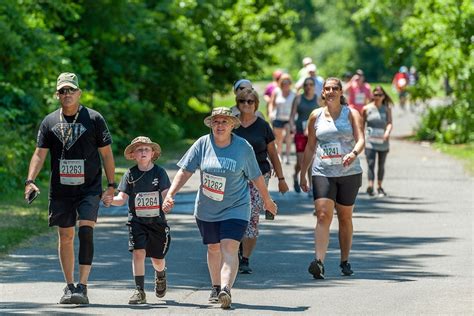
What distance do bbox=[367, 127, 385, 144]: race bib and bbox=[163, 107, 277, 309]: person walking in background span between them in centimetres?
953

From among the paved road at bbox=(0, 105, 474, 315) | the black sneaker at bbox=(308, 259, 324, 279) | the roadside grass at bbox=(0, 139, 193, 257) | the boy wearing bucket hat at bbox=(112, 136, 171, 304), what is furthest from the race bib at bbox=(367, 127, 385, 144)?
the boy wearing bucket hat at bbox=(112, 136, 171, 304)

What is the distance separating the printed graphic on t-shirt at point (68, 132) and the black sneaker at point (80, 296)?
1046 millimetres

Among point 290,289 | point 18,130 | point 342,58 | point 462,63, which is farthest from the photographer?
point 342,58

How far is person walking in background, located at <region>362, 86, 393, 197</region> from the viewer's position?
65.2ft

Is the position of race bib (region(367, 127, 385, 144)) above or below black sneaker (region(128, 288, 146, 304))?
above

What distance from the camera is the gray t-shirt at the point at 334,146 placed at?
40.0 feet

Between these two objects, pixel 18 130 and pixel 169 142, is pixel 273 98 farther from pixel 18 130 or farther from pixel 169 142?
pixel 169 142

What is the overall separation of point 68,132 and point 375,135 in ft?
32.6

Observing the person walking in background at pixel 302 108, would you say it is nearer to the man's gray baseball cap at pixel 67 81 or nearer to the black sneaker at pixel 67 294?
the man's gray baseball cap at pixel 67 81

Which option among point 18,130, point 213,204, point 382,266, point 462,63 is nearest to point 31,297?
point 213,204

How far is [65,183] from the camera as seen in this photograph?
35.0 ft

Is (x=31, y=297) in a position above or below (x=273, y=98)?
below

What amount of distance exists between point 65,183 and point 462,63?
2041 centimetres

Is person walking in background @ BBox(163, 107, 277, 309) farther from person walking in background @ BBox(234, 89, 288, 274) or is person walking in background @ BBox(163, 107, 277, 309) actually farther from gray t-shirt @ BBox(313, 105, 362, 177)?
person walking in background @ BBox(234, 89, 288, 274)
